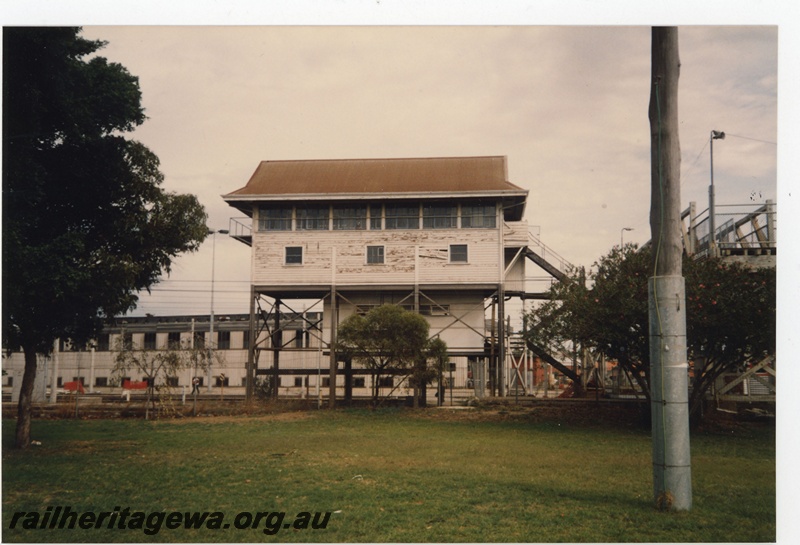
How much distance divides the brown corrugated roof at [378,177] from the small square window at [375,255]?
8.45ft

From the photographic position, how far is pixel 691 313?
1948 centimetres

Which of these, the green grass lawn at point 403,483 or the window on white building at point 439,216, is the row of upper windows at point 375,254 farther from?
the green grass lawn at point 403,483

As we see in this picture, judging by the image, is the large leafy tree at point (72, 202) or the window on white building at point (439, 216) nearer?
the large leafy tree at point (72, 202)

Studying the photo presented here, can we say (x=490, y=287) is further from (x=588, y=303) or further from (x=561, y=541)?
(x=561, y=541)

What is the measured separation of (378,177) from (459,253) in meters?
5.17

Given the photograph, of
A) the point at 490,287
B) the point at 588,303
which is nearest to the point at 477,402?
the point at 490,287

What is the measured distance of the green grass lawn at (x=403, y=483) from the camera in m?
8.85

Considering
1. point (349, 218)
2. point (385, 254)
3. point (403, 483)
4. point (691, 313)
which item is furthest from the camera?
point (349, 218)

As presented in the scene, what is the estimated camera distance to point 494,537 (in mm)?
8578

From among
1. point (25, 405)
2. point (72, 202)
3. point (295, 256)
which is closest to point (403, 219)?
point (295, 256)

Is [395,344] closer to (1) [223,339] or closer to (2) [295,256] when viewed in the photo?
(2) [295,256]

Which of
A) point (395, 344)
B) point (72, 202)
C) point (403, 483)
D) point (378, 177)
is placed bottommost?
point (403, 483)

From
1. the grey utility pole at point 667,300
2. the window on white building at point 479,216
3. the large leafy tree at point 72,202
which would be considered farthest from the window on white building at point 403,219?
the grey utility pole at point 667,300
